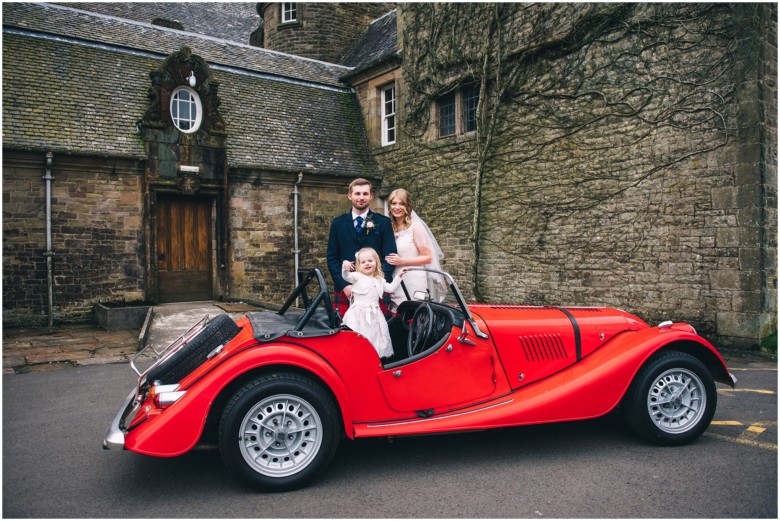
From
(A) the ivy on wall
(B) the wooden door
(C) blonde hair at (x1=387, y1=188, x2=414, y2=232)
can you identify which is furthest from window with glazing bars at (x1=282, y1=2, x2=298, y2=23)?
(C) blonde hair at (x1=387, y1=188, x2=414, y2=232)

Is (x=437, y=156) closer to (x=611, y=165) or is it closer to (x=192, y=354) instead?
(x=611, y=165)

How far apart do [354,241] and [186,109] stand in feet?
31.6

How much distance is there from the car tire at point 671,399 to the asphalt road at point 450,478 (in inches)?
5.5

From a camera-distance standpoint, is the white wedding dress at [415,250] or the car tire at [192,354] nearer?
the car tire at [192,354]

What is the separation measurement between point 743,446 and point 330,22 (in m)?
19.1

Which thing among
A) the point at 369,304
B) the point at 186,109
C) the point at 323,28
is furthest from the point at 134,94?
the point at 369,304

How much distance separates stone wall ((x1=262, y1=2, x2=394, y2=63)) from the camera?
19.8m

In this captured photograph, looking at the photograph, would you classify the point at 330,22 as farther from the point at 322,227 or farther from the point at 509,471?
the point at 509,471

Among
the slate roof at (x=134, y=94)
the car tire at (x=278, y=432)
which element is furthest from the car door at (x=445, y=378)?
the slate roof at (x=134, y=94)

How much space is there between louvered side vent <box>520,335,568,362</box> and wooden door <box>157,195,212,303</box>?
1065cm

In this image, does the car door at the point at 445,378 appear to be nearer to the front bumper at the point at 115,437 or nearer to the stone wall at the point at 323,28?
the front bumper at the point at 115,437

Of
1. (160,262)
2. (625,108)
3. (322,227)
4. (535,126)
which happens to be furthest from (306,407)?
(322,227)

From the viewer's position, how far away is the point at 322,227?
48.7ft

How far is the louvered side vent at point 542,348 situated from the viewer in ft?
13.6
